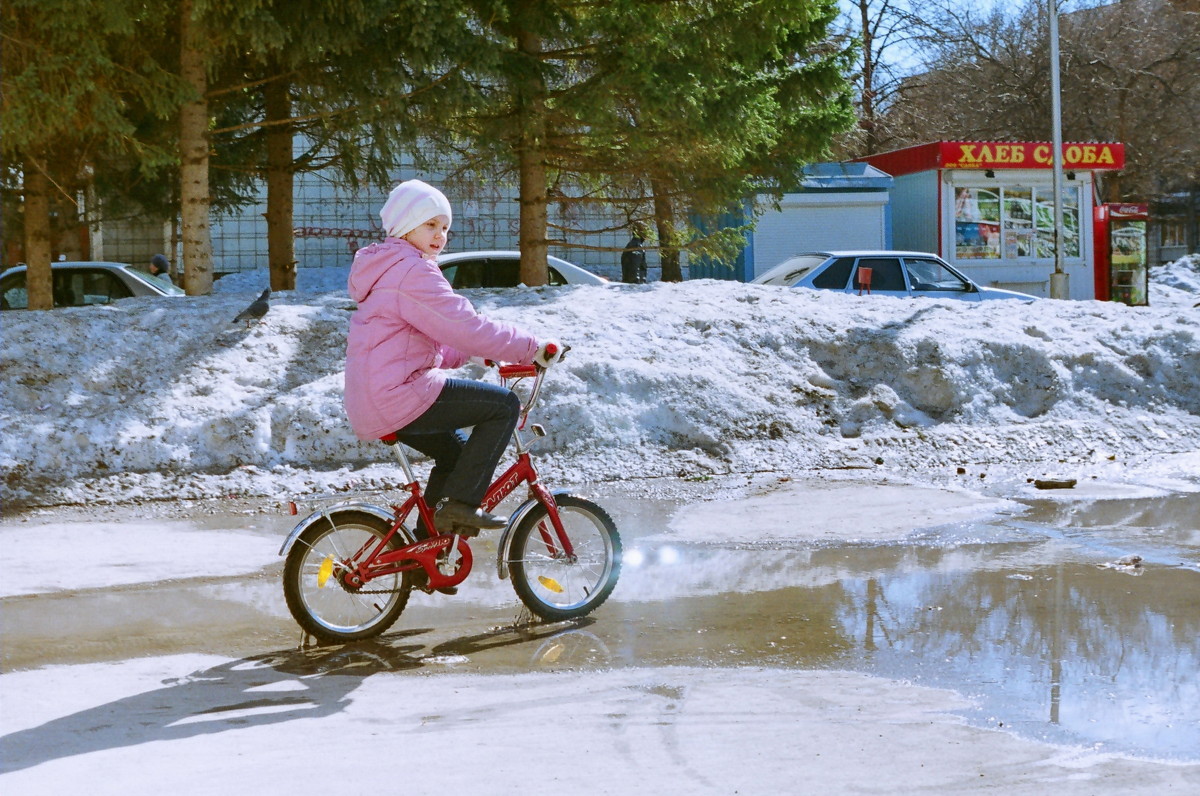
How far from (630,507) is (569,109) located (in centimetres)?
669

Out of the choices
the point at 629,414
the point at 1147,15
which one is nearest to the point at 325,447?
the point at 629,414

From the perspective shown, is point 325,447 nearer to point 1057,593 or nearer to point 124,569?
point 124,569

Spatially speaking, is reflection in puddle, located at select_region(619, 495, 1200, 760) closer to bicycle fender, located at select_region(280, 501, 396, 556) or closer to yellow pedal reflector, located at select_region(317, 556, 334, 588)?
bicycle fender, located at select_region(280, 501, 396, 556)

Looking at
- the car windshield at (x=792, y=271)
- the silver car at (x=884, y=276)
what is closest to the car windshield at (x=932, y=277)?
the silver car at (x=884, y=276)

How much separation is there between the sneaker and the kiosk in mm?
23997

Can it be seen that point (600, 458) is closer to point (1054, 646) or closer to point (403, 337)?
point (403, 337)

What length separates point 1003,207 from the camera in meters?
29.2

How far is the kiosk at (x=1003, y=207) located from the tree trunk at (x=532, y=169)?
47.5 feet

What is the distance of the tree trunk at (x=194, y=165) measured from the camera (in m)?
13.2

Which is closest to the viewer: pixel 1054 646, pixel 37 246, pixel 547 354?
pixel 1054 646

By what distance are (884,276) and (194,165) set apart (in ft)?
33.1

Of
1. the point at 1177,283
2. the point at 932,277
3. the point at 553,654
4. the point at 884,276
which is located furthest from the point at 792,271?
the point at 1177,283

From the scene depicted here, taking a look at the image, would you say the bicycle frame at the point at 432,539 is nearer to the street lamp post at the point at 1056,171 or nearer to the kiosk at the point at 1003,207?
the street lamp post at the point at 1056,171

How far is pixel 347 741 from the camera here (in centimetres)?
438
